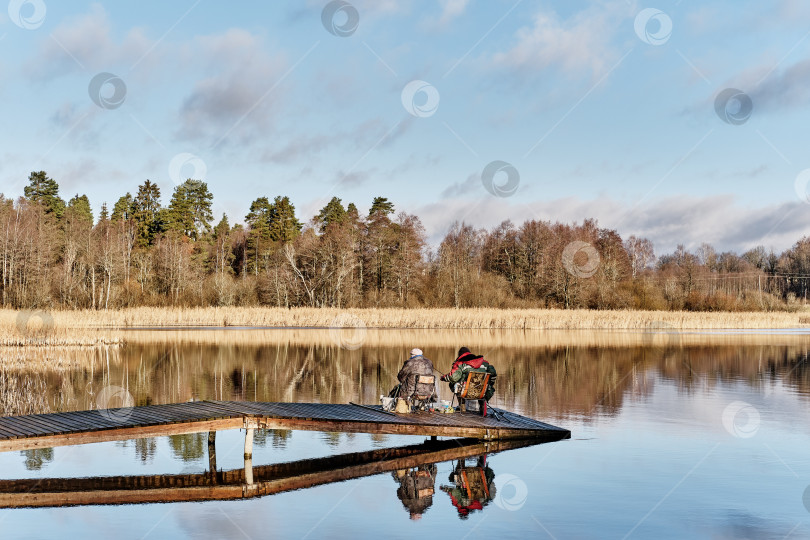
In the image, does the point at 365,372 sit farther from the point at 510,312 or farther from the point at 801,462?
the point at 510,312

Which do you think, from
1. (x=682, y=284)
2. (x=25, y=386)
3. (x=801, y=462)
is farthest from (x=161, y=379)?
(x=682, y=284)

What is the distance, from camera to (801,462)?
15102 millimetres

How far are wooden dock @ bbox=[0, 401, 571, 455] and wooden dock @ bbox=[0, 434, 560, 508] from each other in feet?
1.84

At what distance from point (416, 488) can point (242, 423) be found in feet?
11.3

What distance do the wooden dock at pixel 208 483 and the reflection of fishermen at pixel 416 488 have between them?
36cm

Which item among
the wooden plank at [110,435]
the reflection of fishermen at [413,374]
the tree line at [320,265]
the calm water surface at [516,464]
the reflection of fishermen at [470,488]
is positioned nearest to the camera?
the calm water surface at [516,464]

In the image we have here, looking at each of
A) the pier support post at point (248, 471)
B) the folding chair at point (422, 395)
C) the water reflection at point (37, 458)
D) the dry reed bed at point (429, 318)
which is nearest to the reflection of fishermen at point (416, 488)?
the folding chair at point (422, 395)

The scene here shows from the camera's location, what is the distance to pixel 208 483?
13172mm

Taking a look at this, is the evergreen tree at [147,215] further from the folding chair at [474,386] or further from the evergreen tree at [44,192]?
the folding chair at [474,386]

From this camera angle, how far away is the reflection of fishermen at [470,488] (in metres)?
12.1

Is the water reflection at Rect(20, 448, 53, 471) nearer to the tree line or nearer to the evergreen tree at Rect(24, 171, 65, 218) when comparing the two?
the tree line

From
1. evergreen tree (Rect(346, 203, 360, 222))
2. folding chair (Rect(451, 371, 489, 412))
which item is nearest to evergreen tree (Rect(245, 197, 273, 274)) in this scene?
evergreen tree (Rect(346, 203, 360, 222))

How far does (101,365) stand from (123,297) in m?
42.9

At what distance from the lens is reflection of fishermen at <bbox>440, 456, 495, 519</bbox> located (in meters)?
12.1
